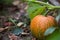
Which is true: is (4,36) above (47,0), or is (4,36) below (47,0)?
below

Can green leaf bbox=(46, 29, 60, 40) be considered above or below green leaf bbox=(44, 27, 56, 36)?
below

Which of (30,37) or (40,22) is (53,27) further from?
(30,37)

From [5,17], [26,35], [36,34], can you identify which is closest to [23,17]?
[5,17]

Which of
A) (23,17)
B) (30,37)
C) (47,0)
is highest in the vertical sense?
(47,0)

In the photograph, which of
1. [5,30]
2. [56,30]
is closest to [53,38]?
[56,30]

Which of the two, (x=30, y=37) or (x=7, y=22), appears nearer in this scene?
(x=30, y=37)

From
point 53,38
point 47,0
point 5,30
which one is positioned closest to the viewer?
point 53,38

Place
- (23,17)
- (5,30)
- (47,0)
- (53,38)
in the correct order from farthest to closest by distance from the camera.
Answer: (23,17)
(5,30)
(47,0)
(53,38)

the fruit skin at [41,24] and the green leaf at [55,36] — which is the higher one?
the fruit skin at [41,24]

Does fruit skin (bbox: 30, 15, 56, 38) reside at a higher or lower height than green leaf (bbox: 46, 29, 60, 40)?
higher

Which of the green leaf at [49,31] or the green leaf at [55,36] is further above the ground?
the green leaf at [49,31]
